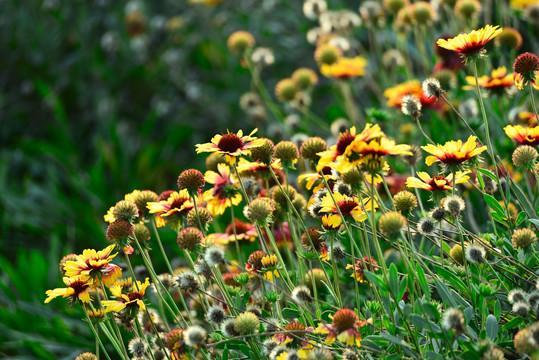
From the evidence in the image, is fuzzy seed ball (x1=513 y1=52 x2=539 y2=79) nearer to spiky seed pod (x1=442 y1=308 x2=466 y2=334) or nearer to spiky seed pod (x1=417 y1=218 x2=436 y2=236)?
spiky seed pod (x1=417 y1=218 x2=436 y2=236)

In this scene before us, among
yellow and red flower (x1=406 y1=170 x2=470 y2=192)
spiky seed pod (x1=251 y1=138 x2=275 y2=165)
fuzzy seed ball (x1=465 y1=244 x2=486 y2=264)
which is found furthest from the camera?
spiky seed pod (x1=251 y1=138 x2=275 y2=165)

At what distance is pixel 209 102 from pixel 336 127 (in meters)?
2.14

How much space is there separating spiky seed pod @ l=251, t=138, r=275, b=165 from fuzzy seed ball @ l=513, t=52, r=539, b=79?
0.56 meters

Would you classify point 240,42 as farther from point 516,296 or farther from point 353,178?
point 516,296

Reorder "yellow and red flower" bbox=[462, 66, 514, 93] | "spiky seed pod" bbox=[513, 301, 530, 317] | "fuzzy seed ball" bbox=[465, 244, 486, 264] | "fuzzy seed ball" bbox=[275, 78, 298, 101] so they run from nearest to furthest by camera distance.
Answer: "spiky seed pod" bbox=[513, 301, 530, 317]
"fuzzy seed ball" bbox=[465, 244, 486, 264]
"yellow and red flower" bbox=[462, 66, 514, 93]
"fuzzy seed ball" bbox=[275, 78, 298, 101]

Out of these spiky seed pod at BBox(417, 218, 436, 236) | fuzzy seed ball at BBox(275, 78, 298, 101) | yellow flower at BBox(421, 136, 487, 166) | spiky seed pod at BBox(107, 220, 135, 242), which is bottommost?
spiky seed pod at BBox(417, 218, 436, 236)

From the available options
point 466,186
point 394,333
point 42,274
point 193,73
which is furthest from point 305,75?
point 193,73

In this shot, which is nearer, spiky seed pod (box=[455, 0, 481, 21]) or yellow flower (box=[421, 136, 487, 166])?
yellow flower (box=[421, 136, 487, 166])

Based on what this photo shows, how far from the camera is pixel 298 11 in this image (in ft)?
15.0

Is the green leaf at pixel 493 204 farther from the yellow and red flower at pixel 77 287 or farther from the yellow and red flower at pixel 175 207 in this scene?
the yellow and red flower at pixel 77 287

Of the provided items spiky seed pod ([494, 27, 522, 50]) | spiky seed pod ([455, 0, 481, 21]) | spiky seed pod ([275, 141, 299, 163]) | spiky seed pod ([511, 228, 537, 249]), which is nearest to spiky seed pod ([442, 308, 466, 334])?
spiky seed pod ([511, 228, 537, 249])

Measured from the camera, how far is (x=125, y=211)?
1.35 metres

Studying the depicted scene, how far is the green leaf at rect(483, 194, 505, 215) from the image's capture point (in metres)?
1.36

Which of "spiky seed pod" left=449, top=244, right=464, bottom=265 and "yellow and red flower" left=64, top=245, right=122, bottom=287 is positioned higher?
"yellow and red flower" left=64, top=245, right=122, bottom=287
